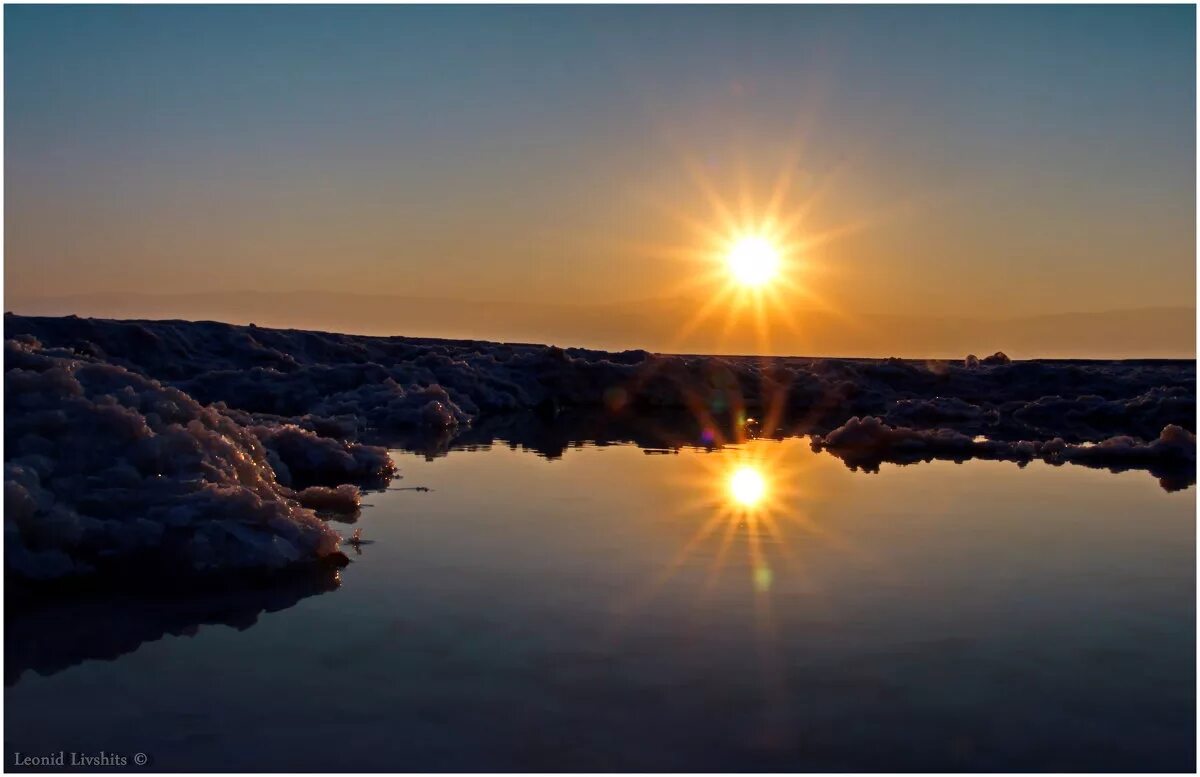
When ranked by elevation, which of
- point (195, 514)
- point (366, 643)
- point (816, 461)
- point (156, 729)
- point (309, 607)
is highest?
point (816, 461)

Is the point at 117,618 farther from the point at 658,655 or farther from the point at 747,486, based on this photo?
the point at 747,486

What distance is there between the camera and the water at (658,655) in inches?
154

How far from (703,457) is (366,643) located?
9.64 m

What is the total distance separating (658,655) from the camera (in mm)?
4949

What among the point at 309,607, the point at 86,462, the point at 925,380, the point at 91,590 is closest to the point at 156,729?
the point at 309,607

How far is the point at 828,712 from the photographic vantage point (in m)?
4.26

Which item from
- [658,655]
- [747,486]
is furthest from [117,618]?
[747,486]

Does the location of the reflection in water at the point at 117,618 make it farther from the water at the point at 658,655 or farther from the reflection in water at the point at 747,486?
the reflection in water at the point at 747,486

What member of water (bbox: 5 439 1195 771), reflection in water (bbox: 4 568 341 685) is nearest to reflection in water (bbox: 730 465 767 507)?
water (bbox: 5 439 1195 771)

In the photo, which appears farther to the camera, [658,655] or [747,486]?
[747,486]

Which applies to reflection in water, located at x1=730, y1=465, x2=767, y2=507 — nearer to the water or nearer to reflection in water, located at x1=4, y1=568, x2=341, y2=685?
the water

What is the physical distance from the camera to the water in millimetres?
3922

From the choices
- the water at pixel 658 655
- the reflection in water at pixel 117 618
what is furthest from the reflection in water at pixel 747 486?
the reflection in water at pixel 117 618

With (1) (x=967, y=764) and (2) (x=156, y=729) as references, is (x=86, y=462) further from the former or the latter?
(1) (x=967, y=764)
